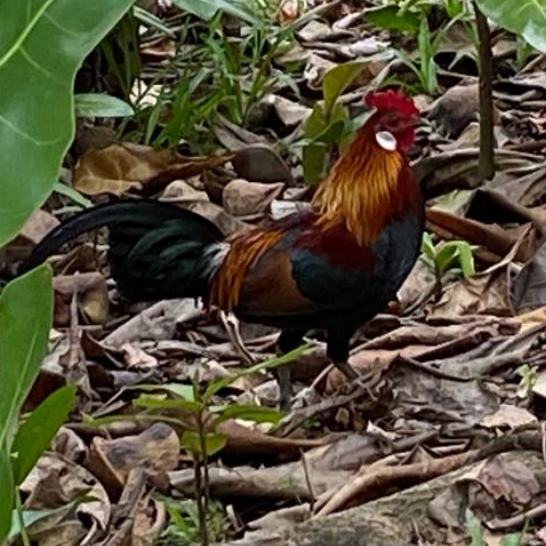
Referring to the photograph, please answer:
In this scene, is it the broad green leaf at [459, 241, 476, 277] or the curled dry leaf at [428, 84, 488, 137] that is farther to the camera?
the curled dry leaf at [428, 84, 488, 137]

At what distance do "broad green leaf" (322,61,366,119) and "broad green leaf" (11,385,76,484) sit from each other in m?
3.87

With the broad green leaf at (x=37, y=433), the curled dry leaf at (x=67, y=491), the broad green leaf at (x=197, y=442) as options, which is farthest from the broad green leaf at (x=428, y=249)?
the broad green leaf at (x=37, y=433)

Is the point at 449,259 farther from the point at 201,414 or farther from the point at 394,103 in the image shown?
the point at 201,414

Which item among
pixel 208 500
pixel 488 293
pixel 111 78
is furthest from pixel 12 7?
pixel 111 78

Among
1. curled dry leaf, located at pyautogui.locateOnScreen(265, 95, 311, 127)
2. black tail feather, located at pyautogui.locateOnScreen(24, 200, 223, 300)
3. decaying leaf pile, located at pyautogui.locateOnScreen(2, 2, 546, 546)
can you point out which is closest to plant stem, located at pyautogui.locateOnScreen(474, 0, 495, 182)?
decaying leaf pile, located at pyautogui.locateOnScreen(2, 2, 546, 546)

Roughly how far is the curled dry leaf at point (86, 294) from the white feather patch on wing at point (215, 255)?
452 mm

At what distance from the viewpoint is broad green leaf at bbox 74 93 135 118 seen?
4.62 m

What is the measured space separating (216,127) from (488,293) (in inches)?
66.4

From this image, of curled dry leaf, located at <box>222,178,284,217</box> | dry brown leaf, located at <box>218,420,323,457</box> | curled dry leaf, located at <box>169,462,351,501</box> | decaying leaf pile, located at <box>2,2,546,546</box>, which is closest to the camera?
decaying leaf pile, located at <box>2,2,546,546</box>

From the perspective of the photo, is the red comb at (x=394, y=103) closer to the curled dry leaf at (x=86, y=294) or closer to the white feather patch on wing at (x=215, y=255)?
the white feather patch on wing at (x=215, y=255)

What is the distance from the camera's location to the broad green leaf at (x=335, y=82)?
5367mm

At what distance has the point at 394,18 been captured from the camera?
609 cm

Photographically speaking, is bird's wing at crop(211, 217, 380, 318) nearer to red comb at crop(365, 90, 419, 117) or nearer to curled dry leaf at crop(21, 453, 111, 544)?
red comb at crop(365, 90, 419, 117)

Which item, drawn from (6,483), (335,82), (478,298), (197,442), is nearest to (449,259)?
(478,298)
